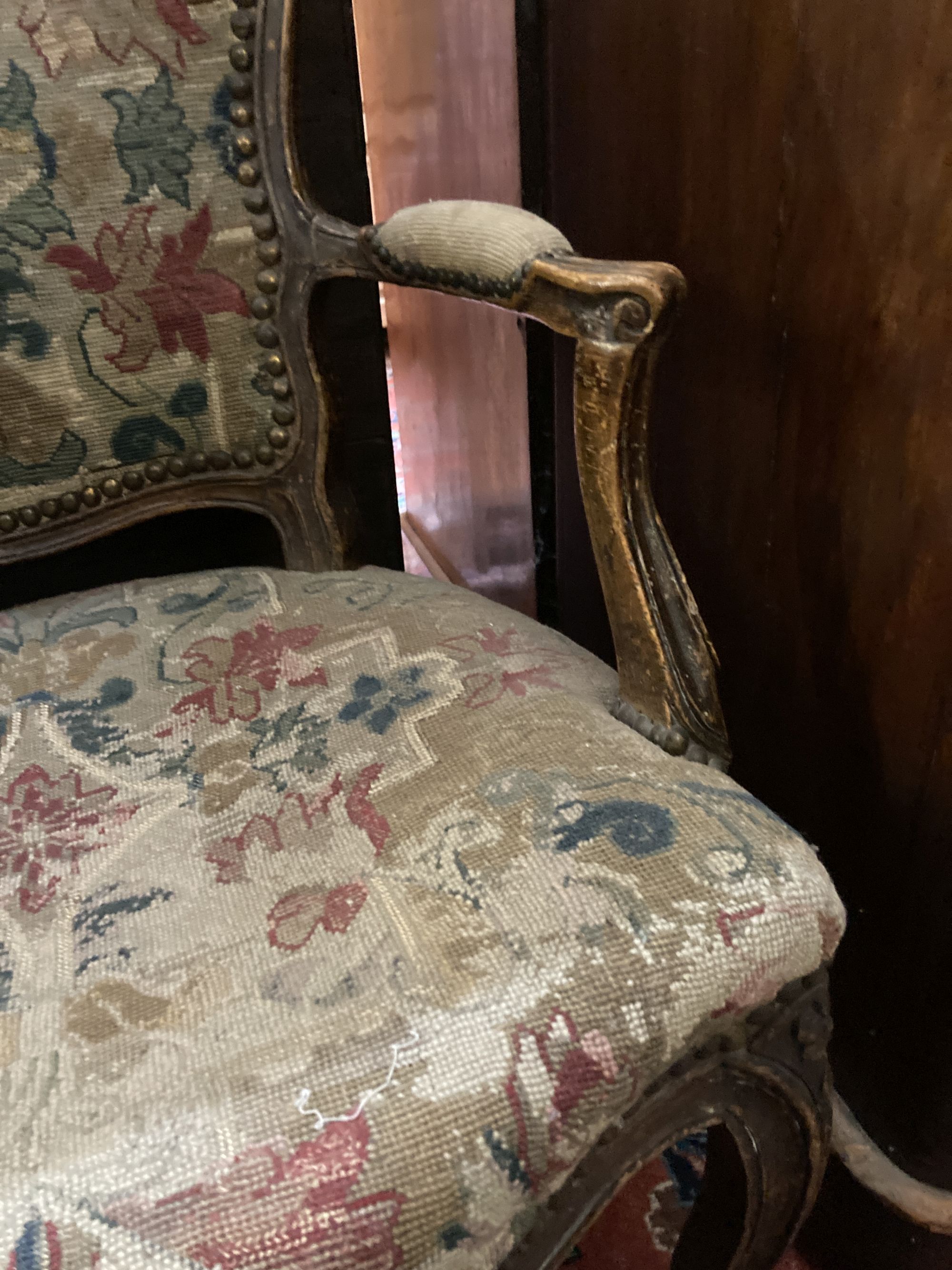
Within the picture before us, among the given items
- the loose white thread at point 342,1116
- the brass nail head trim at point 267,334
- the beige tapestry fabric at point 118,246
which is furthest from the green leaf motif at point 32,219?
the loose white thread at point 342,1116

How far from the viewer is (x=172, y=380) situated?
76 centimetres

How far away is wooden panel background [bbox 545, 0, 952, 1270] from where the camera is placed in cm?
55

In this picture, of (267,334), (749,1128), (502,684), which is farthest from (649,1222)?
(267,334)

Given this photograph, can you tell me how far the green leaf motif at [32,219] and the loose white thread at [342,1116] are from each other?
62 cm

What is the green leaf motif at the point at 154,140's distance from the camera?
68 cm

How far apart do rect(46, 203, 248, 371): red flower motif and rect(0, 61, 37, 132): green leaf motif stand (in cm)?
8

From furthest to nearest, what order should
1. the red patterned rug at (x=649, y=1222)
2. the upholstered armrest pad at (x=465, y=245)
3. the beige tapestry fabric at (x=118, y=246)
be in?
the red patterned rug at (x=649, y=1222) < the beige tapestry fabric at (x=118, y=246) < the upholstered armrest pad at (x=465, y=245)

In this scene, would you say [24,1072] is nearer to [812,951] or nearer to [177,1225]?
[177,1225]

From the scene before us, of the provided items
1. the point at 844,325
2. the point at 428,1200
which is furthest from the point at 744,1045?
the point at 844,325

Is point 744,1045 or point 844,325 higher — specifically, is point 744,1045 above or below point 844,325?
below

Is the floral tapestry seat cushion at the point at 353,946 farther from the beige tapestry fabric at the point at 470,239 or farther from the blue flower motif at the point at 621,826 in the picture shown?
the beige tapestry fabric at the point at 470,239

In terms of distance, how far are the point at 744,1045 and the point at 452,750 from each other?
22cm

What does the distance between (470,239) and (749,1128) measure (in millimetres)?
545

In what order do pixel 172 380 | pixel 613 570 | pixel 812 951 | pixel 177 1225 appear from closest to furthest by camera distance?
pixel 177 1225, pixel 812 951, pixel 613 570, pixel 172 380
